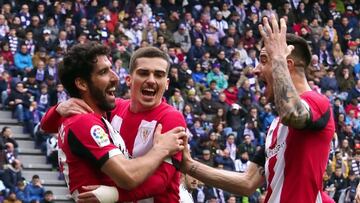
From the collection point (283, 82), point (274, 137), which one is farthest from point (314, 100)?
point (274, 137)

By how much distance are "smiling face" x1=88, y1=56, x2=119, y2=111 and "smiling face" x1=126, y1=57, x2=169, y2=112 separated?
30cm

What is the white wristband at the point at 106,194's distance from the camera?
648 centimetres

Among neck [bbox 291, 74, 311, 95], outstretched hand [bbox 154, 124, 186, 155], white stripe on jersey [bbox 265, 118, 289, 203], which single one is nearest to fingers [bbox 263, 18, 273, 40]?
neck [bbox 291, 74, 311, 95]

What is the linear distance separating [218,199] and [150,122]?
14334 mm

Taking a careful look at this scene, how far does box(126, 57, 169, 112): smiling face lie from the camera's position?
276 inches

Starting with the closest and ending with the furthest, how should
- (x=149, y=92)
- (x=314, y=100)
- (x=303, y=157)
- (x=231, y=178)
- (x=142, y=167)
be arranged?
(x=142, y=167), (x=314, y=100), (x=303, y=157), (x=149, y=92), (x=231, y=178)

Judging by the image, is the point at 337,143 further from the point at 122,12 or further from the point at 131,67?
the point at 131,67

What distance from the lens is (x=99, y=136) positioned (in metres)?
6.47

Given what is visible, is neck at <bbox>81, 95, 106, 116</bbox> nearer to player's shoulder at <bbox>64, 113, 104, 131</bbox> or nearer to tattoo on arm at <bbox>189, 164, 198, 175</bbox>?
player's shoulder at <bbox>64, 113, 104, 131</bbox>

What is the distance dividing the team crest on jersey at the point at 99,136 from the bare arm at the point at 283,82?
1.11 m

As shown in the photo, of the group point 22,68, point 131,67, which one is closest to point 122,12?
point 22,68

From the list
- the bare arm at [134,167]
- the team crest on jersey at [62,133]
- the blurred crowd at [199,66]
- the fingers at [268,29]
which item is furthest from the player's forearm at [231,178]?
the blurred crowd at [199,66]

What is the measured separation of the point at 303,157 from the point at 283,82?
1.85 ft

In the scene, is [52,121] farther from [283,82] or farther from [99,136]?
[283,82]
